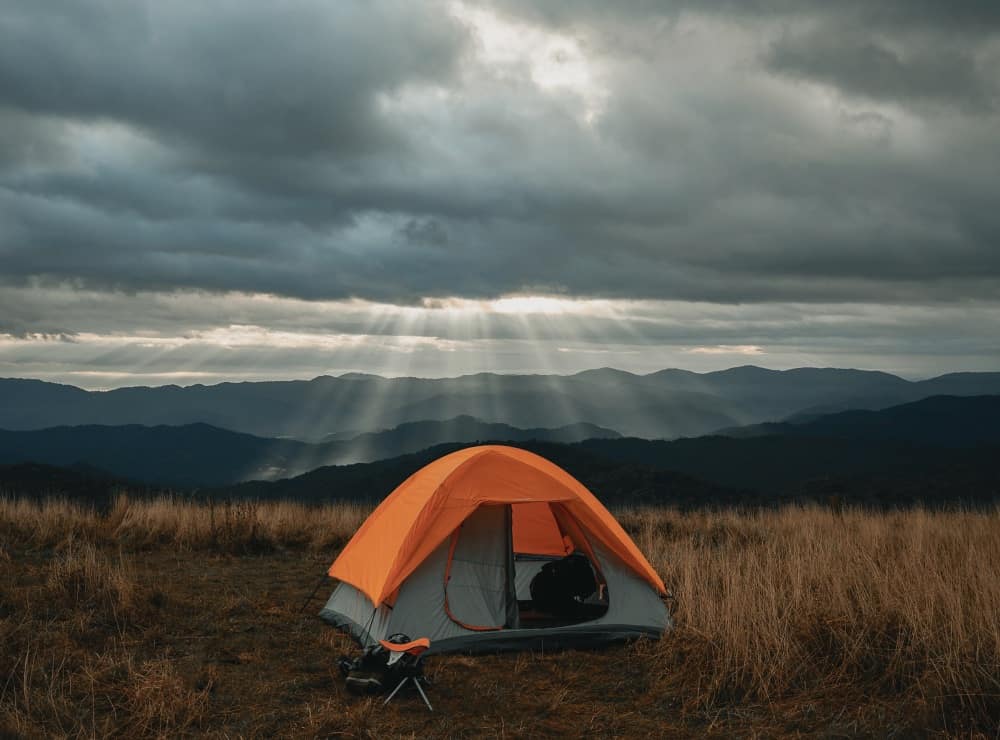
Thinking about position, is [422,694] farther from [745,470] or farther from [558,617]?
[745,470]

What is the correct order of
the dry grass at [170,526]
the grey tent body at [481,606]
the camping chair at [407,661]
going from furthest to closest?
the dry grass at [170,526], the grey tent body at [481,606], the camping chair at [407,661]

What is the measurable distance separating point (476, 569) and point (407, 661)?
2027 mm

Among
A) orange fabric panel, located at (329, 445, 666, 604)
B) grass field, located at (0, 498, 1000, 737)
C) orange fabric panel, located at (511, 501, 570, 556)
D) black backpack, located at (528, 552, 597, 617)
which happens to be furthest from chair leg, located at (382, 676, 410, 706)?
orange fabric panel, located at (511, 501, 570, 556)

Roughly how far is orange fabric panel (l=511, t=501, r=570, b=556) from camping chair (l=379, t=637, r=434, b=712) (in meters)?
4.71

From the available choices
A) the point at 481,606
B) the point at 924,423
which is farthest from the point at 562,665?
the point at 924,423

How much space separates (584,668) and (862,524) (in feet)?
31.0

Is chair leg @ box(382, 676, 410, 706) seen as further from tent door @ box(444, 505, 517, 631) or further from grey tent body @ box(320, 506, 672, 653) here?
tent door @ box(444, 505, 517, 631)

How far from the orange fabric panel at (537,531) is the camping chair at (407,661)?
471cm

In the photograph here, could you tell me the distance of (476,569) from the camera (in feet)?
29.7

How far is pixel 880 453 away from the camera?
345ft

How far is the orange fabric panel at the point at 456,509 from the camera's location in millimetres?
8609

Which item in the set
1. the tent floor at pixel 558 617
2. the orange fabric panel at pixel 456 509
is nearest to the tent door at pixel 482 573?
the orange fabric panel at pixel 456 509

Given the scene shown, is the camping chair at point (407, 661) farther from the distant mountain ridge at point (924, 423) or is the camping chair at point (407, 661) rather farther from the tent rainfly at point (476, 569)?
the distant mountain ridge at point (924, 423)

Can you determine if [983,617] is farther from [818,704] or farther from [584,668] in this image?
[584,668]
